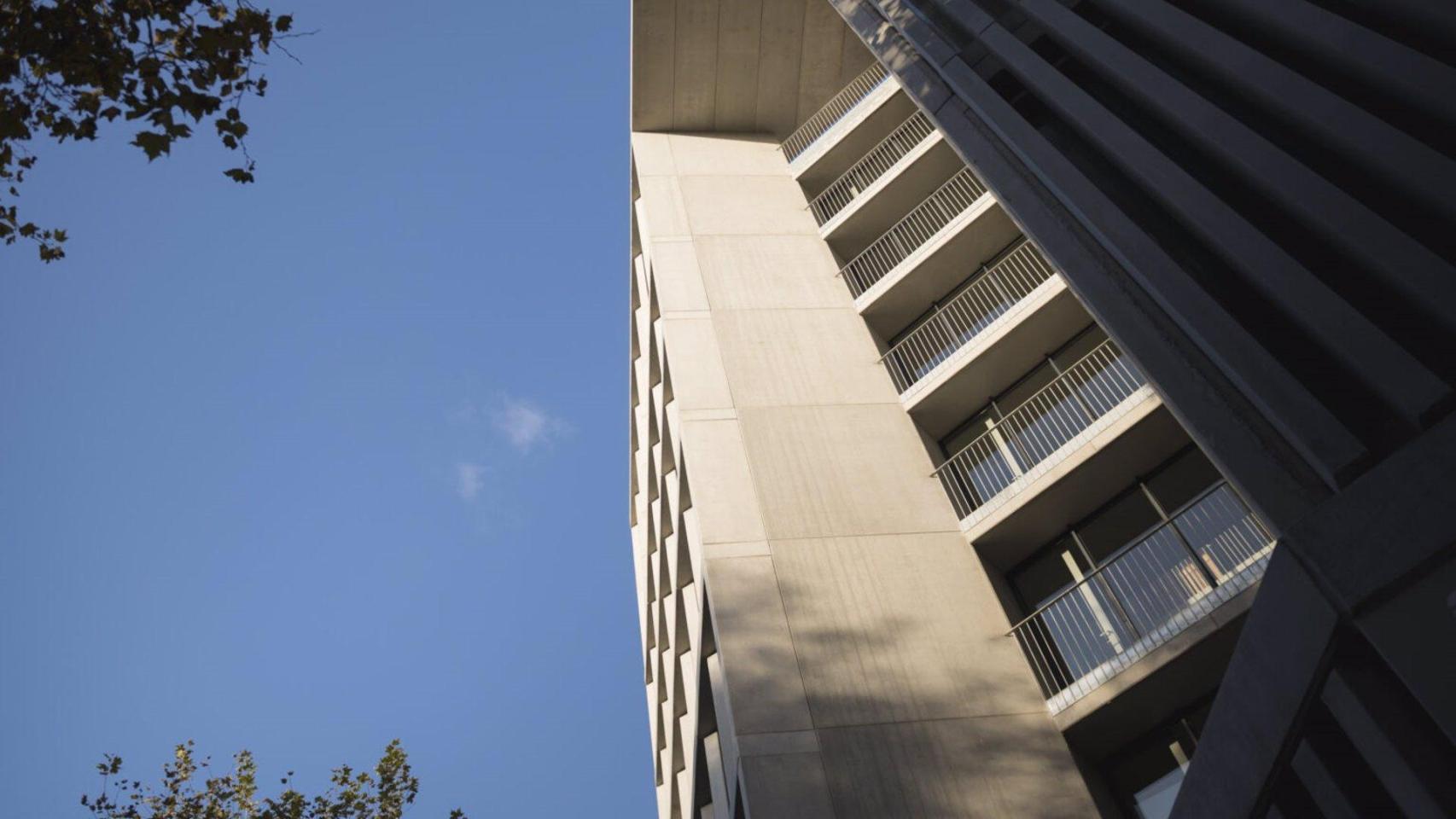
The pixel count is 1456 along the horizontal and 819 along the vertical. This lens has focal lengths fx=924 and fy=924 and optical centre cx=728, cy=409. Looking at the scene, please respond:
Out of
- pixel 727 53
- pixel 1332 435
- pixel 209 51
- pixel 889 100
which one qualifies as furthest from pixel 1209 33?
pixel 727 53

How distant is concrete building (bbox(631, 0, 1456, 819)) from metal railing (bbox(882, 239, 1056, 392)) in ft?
0.25

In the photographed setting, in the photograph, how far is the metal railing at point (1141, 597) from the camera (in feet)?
39.3

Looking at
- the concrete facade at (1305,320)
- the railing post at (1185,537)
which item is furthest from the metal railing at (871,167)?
the concrete facade at (1305,320)

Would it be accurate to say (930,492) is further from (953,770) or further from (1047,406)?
(953,770)

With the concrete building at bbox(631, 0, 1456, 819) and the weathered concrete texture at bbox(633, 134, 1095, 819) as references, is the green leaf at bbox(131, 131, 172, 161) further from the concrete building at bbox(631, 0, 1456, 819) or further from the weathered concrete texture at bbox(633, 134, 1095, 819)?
the weathered concrete texture at bbox(633, 134, 1095, 819)

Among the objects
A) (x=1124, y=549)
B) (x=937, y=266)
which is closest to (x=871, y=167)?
(x=937, y=266)

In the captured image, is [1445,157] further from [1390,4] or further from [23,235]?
[23,235]

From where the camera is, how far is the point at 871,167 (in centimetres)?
2186

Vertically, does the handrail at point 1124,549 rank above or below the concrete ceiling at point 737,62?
below

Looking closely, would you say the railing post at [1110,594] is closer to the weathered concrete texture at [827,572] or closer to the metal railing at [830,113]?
the weathered concrete texture at [827,572]

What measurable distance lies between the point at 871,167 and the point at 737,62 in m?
5.66

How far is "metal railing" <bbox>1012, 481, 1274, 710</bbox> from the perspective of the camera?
1199 cm

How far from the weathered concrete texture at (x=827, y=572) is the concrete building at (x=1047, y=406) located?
0.06 m

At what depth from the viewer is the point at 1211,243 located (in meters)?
6.01
